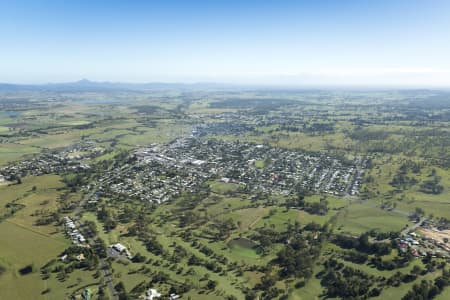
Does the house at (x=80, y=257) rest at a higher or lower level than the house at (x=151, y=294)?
higher

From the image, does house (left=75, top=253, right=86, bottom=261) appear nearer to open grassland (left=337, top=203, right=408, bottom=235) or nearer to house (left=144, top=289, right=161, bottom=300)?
house (left=144, top=289, right=161, bottom=300)

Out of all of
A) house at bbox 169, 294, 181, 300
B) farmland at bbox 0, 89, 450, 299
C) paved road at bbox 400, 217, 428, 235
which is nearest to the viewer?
house at bbox 169, 294, 181, 300

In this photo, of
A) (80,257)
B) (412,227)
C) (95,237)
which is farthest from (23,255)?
(412,227)

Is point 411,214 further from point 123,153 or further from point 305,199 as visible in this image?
point 123,153

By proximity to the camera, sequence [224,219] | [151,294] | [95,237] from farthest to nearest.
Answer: [224,219] → [95,237] → [151,294]

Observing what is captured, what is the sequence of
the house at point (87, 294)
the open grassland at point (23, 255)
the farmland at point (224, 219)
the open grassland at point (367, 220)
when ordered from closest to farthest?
the house at point (87, 294)
the open grassland at point (23, 255)
the farmland at point (224, 219)
the open grassland at point (367, 220)

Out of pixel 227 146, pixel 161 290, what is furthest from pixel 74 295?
pixel 227 146

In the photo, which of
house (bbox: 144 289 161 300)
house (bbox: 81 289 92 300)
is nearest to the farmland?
house (bbox: 144 289 161 300)

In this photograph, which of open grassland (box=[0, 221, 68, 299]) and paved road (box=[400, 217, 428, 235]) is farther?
paved road (box=[400, 217, 428, 235])

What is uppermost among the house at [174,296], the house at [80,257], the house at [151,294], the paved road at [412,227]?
the paved road at [412,227]

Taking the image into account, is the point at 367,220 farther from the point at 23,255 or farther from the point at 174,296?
the point at 23,255

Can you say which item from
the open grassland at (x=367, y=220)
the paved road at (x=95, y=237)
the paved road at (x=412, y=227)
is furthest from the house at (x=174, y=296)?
the paved road at (x=412, y=227)

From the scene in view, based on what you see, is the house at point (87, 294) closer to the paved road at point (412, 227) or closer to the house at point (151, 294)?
the house at point (151, 294)
